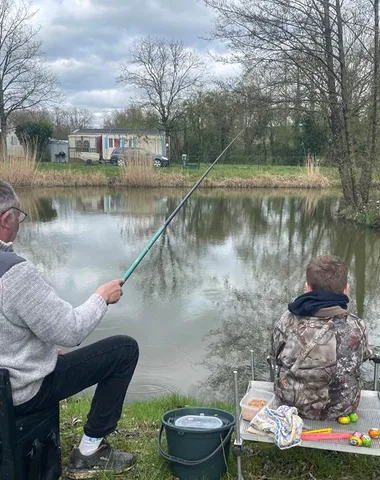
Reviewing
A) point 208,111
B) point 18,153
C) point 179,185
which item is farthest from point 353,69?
point 208,111

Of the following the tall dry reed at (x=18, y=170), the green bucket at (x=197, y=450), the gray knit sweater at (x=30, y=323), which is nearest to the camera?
the gray knit sweater at (x=30, y=323)

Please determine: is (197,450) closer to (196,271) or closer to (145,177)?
(196,271)

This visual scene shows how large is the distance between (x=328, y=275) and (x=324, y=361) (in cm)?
34

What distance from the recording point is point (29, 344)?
1707 mm

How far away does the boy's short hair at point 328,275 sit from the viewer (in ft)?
6.76

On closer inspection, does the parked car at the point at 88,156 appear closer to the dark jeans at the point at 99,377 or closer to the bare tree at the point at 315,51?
the bare tree at the point at 315,51

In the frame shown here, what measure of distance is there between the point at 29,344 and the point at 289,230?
8.97 meters

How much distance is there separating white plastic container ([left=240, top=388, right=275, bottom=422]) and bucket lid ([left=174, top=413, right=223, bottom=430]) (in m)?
0.13

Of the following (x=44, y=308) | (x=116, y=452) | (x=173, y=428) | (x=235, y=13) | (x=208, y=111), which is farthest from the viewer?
(x=208, y=111)

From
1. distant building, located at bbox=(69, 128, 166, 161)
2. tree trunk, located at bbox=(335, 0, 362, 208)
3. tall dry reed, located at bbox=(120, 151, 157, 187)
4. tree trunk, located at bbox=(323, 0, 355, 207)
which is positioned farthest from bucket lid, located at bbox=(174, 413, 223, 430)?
distant building, located at bbox=(69, 128, 166, 161)

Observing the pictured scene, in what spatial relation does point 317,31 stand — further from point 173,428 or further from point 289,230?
point 173,428

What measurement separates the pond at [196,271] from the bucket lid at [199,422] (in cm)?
129

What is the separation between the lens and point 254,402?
2.22 m

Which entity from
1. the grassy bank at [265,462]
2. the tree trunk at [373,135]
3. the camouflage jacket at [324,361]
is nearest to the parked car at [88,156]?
the tree trunk at [373,135]
